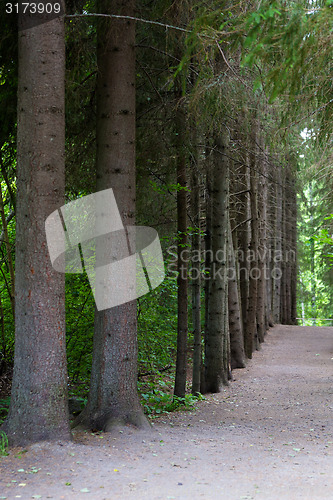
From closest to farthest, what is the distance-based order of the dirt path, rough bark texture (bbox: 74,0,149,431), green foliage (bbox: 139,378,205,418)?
the dirt path < rough bark texture (bbox: 74,0,149,431) < green foliage (bbox: 139,378,205,418)

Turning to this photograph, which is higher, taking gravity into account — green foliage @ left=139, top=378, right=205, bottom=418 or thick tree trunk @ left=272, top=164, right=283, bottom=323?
thick tree trunk @ left=272, top=164, right=283, bottom=323

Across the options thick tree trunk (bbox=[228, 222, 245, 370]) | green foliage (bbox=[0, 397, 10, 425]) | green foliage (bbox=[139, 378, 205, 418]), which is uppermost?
thick tree trunk (bbox=[228, 222, 245, 370])

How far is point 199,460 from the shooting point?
5.16m

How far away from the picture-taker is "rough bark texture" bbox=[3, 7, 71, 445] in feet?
16.7

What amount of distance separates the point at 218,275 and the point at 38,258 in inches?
227

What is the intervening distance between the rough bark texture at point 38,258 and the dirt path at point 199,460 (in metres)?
0.41

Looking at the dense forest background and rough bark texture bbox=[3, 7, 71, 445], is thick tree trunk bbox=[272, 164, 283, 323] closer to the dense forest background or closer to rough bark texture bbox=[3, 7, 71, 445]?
the dense forest background

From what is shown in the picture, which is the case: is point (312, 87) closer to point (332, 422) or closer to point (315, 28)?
point (315, 28)

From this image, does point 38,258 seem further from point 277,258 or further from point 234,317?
point 277,258

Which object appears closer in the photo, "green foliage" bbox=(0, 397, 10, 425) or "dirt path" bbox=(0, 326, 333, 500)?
"dirt path" bbox=(0, 326, 333, 500)

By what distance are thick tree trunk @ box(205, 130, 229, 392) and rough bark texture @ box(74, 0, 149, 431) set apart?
12.5ft

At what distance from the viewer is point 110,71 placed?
20.8ft

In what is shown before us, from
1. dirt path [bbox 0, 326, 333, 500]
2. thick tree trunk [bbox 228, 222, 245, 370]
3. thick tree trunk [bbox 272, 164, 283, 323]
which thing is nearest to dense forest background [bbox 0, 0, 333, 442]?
dirt path [bbox 0, 326, 333, 500]

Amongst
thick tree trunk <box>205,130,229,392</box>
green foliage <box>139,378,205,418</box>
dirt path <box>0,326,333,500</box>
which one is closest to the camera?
dirt path <box>0,326,333,500</box>
